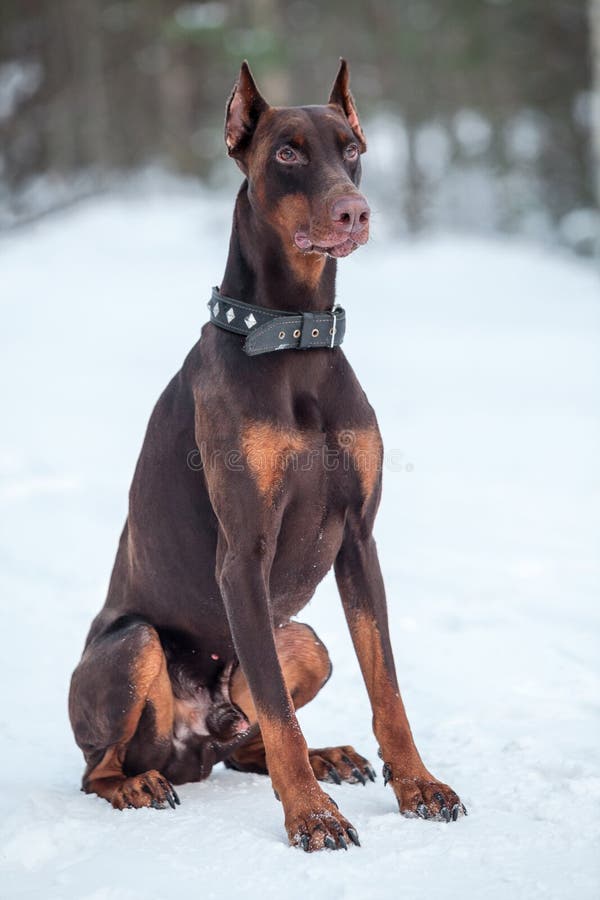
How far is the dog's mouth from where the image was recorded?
10.2 feet

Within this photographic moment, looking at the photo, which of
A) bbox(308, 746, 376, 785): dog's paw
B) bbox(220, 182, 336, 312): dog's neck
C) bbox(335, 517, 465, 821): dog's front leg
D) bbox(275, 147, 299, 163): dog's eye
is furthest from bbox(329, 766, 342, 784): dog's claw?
bbox(275, 147, 299, 163): dog's eye

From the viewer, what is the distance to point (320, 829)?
302 cm

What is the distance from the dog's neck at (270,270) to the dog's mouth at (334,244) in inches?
3.6

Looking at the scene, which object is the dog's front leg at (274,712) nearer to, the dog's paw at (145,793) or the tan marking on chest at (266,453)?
the tan marking on chest at (266,453)

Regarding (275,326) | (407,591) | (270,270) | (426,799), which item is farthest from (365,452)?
(407,591)

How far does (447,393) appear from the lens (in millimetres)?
10977

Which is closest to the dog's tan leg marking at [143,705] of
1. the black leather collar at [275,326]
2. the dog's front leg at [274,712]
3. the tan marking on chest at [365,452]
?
the dog's front leg at [274,712]

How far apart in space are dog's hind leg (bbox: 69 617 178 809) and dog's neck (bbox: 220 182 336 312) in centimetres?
113

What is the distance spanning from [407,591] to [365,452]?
2.84 m

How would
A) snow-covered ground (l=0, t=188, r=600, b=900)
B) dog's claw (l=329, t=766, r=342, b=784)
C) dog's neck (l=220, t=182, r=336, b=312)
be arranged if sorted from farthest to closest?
dog's claw (l=329, t=766, r=342, b=784) < dog's neck (l=220, t=182, r=336, b=312) < snow-covered ground (l=0, t=188, r=600, b=900)

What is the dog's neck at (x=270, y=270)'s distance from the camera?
11.0 feet

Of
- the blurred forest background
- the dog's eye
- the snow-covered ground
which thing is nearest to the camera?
the snow-covered ground

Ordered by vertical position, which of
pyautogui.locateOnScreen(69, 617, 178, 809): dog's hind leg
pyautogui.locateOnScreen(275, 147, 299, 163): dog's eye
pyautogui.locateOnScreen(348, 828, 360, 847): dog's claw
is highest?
pyautogui.locateOnScreen(275, 147, 299, 163): dog's eye

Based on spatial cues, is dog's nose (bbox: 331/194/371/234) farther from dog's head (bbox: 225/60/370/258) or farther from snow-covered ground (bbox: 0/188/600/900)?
snow-covered ground (bbox: 0/188/600/900)
